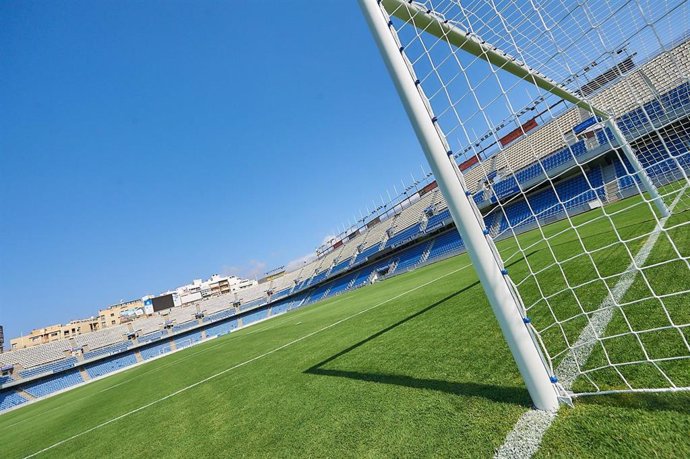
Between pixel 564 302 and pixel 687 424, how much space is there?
6.67ft

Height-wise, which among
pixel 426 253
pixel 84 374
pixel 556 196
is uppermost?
pixel 84 374

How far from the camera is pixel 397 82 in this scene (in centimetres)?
193

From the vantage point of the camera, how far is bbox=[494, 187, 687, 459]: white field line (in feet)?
4.39

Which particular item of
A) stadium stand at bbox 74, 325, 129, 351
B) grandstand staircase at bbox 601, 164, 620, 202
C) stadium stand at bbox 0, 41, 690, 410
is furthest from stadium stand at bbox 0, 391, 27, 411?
grandstand staircase at bbox 601, 164, 620, 202

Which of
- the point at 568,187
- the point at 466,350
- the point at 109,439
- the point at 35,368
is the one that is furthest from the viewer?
the point at 35,368

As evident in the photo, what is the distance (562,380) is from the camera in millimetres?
1755

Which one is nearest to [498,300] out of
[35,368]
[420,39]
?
[420,39]

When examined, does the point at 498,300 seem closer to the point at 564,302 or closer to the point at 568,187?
the point at 564,302

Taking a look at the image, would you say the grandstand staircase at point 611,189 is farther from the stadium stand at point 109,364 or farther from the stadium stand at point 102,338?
the stadium stand at point 102,338

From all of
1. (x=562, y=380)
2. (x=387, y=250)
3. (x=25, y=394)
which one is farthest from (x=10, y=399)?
(x=562, y=380)

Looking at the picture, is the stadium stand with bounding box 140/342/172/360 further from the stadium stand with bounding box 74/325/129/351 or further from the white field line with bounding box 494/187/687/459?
the white field line with bounding box 494/187/687/459

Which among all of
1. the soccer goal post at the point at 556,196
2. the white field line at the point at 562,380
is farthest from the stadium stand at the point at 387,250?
the white field line at the point at 562,380

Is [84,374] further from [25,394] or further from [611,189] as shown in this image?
[611,189]

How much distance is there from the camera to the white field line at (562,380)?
134 cm
